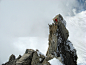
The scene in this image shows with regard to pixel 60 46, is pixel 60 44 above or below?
above

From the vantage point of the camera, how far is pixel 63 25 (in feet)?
92.4

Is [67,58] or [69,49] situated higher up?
[69,49]

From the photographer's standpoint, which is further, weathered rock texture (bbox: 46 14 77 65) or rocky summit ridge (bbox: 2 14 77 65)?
weathered rock texture (bbox: 46 14 77 65)

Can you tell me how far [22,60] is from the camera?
20203mm

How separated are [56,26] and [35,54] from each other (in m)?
11.9


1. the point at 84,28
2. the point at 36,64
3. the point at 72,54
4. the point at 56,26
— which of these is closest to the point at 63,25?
the point at 56,26

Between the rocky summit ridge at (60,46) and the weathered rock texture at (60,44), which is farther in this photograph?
the weathered rock texture at (60,44)

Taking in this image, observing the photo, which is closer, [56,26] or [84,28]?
[56,26]

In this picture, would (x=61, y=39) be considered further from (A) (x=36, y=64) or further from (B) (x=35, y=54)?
(A) (x=36, y=64)

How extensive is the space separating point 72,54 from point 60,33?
9066 mm

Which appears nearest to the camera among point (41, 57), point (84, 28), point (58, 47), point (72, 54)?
point (41, 57)

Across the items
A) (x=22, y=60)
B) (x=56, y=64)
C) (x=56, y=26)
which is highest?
(x=56, y=26)

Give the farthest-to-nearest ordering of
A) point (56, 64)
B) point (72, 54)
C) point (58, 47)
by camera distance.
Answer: point (72, 54) < point (58, 47) < point (56, 64)

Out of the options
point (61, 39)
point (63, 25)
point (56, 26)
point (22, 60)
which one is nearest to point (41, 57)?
point (22, 60)
